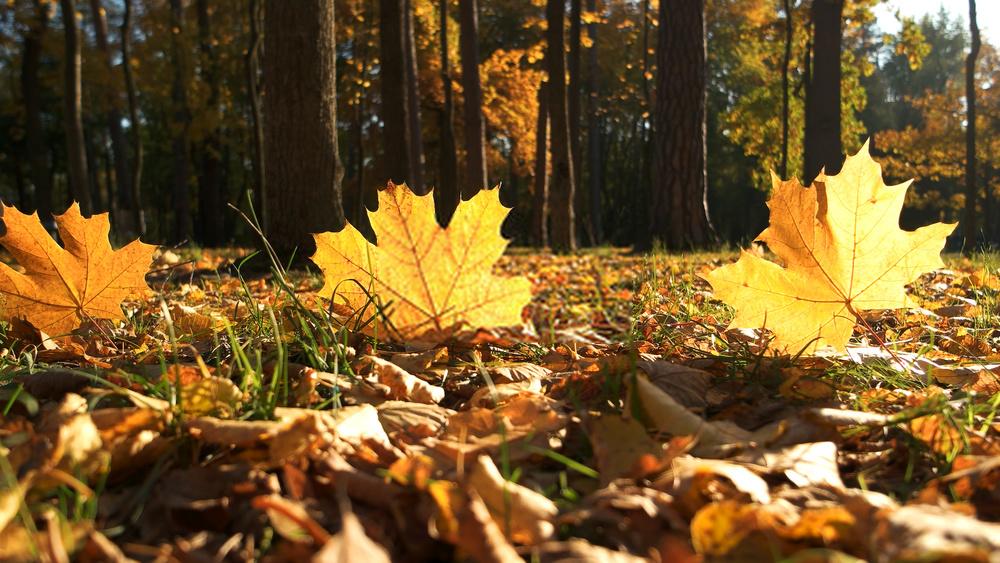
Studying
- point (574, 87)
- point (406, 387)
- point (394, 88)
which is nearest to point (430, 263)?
point (406, 387)

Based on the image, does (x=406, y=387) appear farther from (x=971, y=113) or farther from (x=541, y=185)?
(x=971, y=113)

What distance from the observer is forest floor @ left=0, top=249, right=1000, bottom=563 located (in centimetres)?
99

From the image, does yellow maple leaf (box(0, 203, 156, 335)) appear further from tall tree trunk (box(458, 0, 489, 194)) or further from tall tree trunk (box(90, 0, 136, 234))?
tall tree trunk (box(90, 0, 136, 234))

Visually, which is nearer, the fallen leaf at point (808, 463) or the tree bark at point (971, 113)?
the fallen leaf at point (808, 463)

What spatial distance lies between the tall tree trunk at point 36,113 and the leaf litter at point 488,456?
18.8 metres

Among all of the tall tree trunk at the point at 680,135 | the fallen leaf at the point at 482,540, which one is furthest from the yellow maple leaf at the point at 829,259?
the tall tree trunk at the point at 680,135

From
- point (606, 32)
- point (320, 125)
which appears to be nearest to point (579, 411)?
point (320, 125)

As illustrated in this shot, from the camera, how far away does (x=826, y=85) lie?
1068 cm

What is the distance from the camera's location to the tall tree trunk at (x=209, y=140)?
19.9 meters

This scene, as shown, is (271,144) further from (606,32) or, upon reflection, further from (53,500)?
(606,32)

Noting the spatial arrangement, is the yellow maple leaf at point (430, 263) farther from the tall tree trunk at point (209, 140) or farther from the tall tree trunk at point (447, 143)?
the tall tree trunk at point (209, 140)

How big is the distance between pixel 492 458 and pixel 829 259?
43.2 inches

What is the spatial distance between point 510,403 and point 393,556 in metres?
0.61

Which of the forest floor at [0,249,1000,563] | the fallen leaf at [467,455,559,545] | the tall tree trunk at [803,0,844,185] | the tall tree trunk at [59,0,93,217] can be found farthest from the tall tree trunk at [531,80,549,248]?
the fallen leaf at [467,455,559,545]
